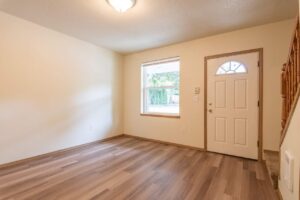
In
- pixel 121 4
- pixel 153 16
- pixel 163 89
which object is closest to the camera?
pixel 121 4

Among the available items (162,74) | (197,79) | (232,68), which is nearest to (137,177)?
(197,79)

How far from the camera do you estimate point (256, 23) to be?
9.45 ft

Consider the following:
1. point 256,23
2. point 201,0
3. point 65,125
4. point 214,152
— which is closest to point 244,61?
point 256,23

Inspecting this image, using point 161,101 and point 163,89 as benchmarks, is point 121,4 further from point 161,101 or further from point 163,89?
point 161,101

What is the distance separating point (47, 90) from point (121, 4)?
216cm

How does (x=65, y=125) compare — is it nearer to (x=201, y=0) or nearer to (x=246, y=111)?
(x=201, y=0)

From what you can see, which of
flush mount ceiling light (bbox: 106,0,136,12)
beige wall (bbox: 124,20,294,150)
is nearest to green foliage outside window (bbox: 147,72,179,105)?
beige wall (bbox: 124,20,294,150)

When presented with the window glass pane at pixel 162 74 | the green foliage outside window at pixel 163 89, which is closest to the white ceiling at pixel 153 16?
the window glass pane at pixel 162 74

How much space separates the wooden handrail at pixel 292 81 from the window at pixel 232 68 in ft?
3.65

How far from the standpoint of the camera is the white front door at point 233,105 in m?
3.00

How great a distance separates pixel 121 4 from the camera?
89.2 inches

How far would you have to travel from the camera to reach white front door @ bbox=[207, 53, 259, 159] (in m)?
3.00

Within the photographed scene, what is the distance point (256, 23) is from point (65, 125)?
4.19m

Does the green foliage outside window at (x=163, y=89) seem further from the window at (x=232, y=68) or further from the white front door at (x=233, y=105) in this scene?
the window at (x=232, y=68)
